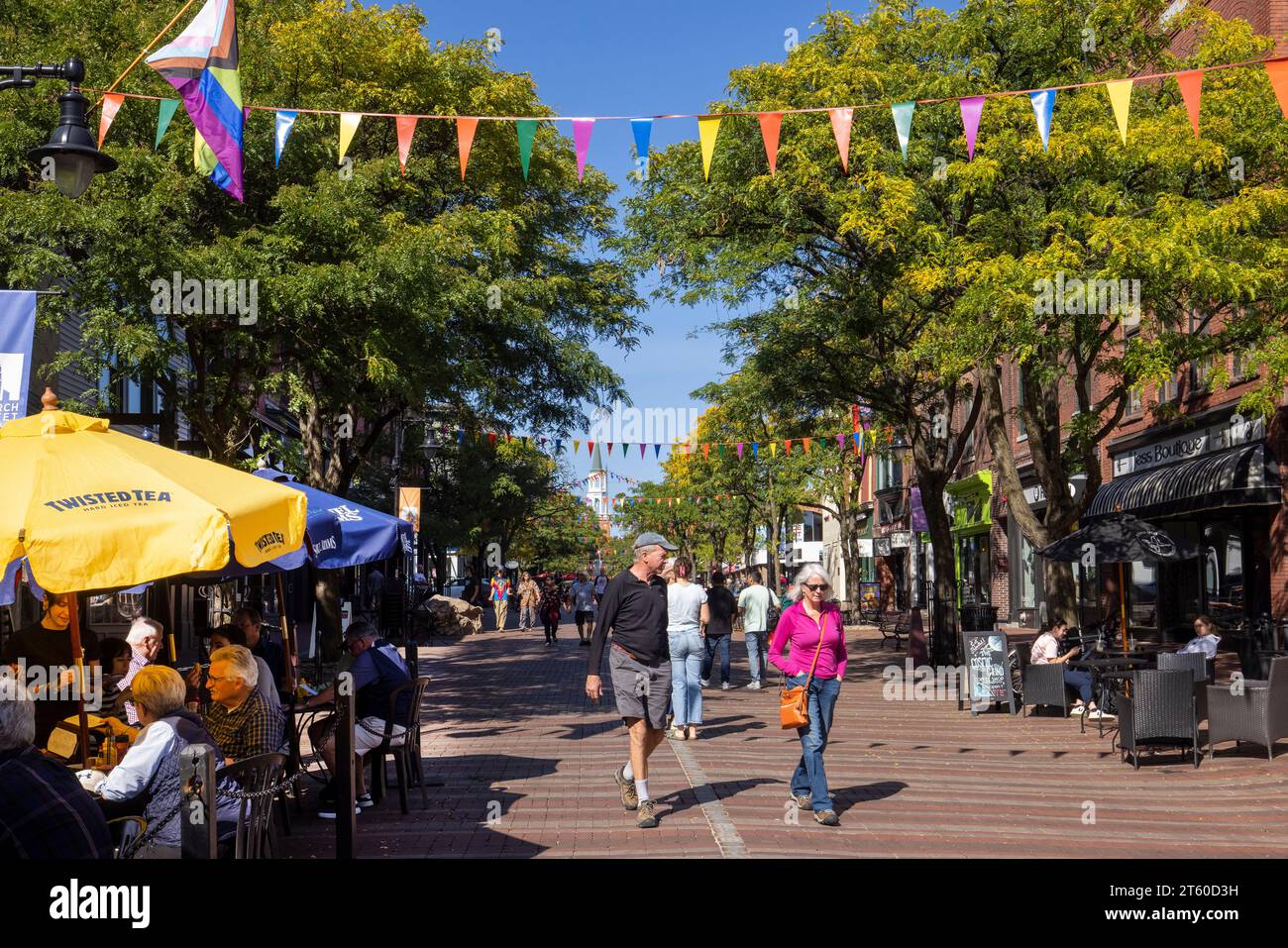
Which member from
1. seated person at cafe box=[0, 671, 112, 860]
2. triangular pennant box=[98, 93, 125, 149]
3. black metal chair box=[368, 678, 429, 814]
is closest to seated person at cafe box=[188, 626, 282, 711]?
black metal chair box=[368, 678, 429, 814]

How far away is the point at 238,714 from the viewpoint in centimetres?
769

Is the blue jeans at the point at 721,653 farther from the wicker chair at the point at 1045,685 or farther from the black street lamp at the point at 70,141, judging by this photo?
the black street lamp at the point at 70,141

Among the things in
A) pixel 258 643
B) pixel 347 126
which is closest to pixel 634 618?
pixel 258 643

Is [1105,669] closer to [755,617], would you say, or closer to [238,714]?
[755,617]

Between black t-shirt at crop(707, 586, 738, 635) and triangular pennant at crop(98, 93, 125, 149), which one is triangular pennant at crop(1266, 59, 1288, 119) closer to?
triangular pennant at crop(98, 93, 125, 149)

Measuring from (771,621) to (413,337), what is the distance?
1304 cm

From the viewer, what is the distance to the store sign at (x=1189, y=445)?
22453mm

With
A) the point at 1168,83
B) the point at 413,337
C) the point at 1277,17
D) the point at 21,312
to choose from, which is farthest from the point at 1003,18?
the point at 21,312

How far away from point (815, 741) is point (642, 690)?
123 cm

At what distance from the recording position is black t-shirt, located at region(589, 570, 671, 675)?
8750 mm

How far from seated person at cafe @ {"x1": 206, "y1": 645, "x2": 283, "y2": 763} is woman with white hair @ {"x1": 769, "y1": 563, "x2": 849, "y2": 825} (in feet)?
10.9

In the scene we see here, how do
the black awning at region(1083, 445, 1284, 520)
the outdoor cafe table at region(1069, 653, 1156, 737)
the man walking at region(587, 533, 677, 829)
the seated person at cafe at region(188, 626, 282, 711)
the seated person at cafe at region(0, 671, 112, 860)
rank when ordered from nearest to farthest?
the seated person at cafe at region(0, 671, 112, 860)
the seated person at cafe at region(188, 626, 282, 711)
the man walking at region(587, 533, 677, 829)
the outdoor cafe table at region(1069, 653, 1156, 737)
the black awning at region(1083, 445, 1284, 520)

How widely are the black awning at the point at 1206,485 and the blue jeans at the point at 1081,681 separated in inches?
263
